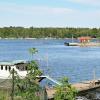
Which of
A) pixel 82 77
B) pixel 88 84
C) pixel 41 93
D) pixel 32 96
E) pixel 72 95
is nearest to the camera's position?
pixel 72 95

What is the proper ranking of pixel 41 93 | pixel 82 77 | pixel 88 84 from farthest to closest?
1. pixel 82 77
2. pixel 88 84
3. pixel 41 93

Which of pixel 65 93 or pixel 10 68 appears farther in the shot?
pixel 10 68

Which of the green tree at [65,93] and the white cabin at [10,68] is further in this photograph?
the white cabin at [10,68]

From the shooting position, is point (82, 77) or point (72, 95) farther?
point (82, 77)

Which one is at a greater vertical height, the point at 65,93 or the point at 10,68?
the point at 65,93

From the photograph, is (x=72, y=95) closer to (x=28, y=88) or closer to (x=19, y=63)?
(x=28, y=88)

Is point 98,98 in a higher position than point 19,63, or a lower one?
lower

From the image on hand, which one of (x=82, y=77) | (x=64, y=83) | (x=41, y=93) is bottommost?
(x=82, y=77)

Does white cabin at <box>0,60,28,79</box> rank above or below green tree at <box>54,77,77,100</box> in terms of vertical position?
below

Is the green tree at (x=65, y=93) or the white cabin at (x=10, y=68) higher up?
the green tree at (x=65, y=93)

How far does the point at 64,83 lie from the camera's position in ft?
107

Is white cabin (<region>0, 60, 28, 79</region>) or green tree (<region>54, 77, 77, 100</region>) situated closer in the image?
green tree (<region>54, 77, 77, 100</region>)

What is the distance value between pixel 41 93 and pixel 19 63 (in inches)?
842

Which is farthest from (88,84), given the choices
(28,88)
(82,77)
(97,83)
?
(28,88)
